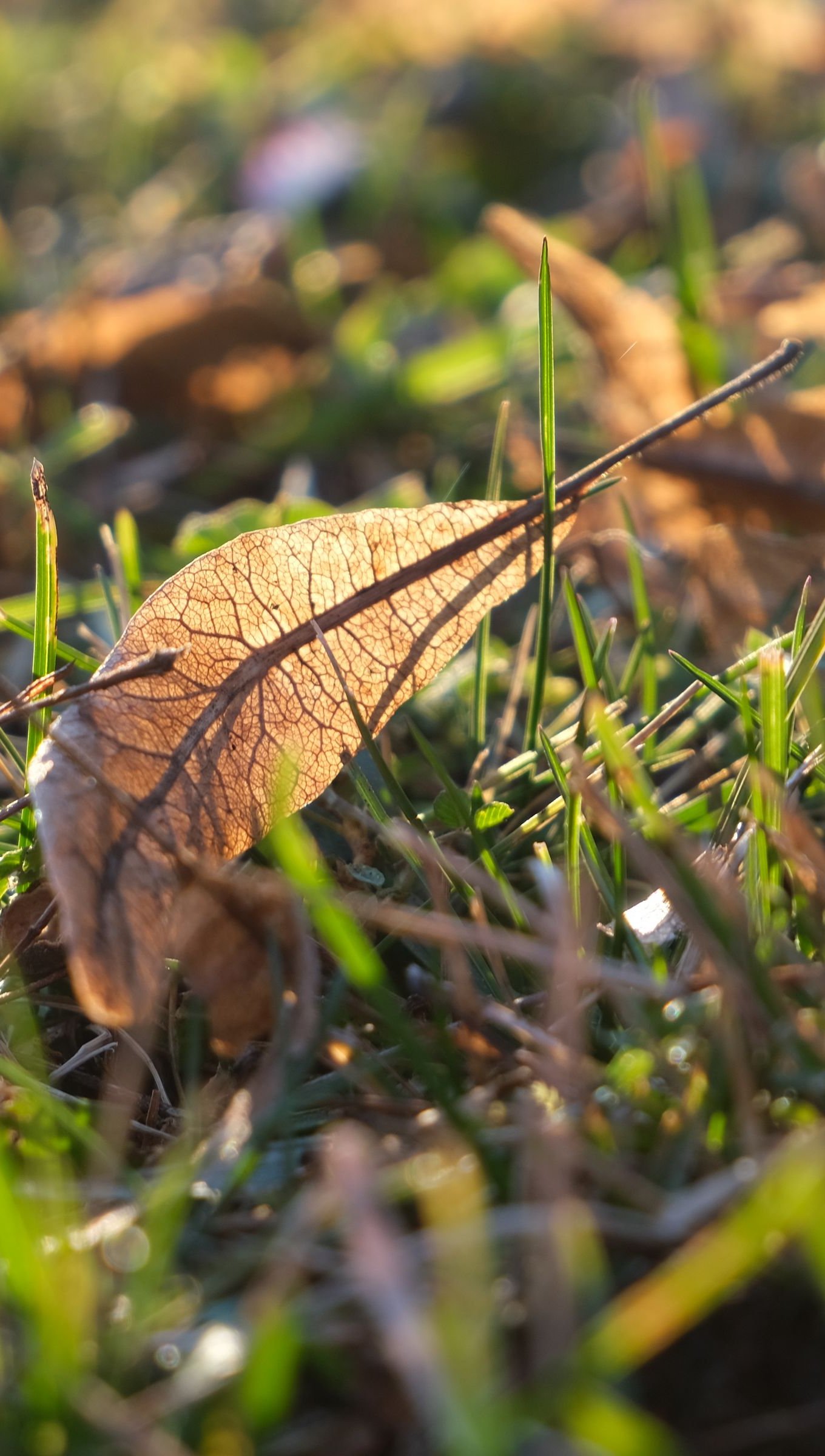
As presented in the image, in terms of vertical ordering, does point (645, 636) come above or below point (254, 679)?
below

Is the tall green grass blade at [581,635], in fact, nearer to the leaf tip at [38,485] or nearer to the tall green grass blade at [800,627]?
the tall green grass blade at [800,627]

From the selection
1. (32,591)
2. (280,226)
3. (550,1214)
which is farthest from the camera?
(280,226)

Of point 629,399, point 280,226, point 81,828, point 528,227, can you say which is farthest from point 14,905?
point 280,226

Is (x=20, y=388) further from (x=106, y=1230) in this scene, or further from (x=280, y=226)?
(x=106, y=1230)

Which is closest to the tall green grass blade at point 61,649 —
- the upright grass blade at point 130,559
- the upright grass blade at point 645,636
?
the upright grass blade at point 130,559

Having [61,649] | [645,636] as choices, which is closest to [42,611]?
[61,649]

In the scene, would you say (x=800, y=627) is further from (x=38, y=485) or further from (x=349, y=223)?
(x=349, y=223)

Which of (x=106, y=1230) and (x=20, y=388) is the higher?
(x=20, y=388)
